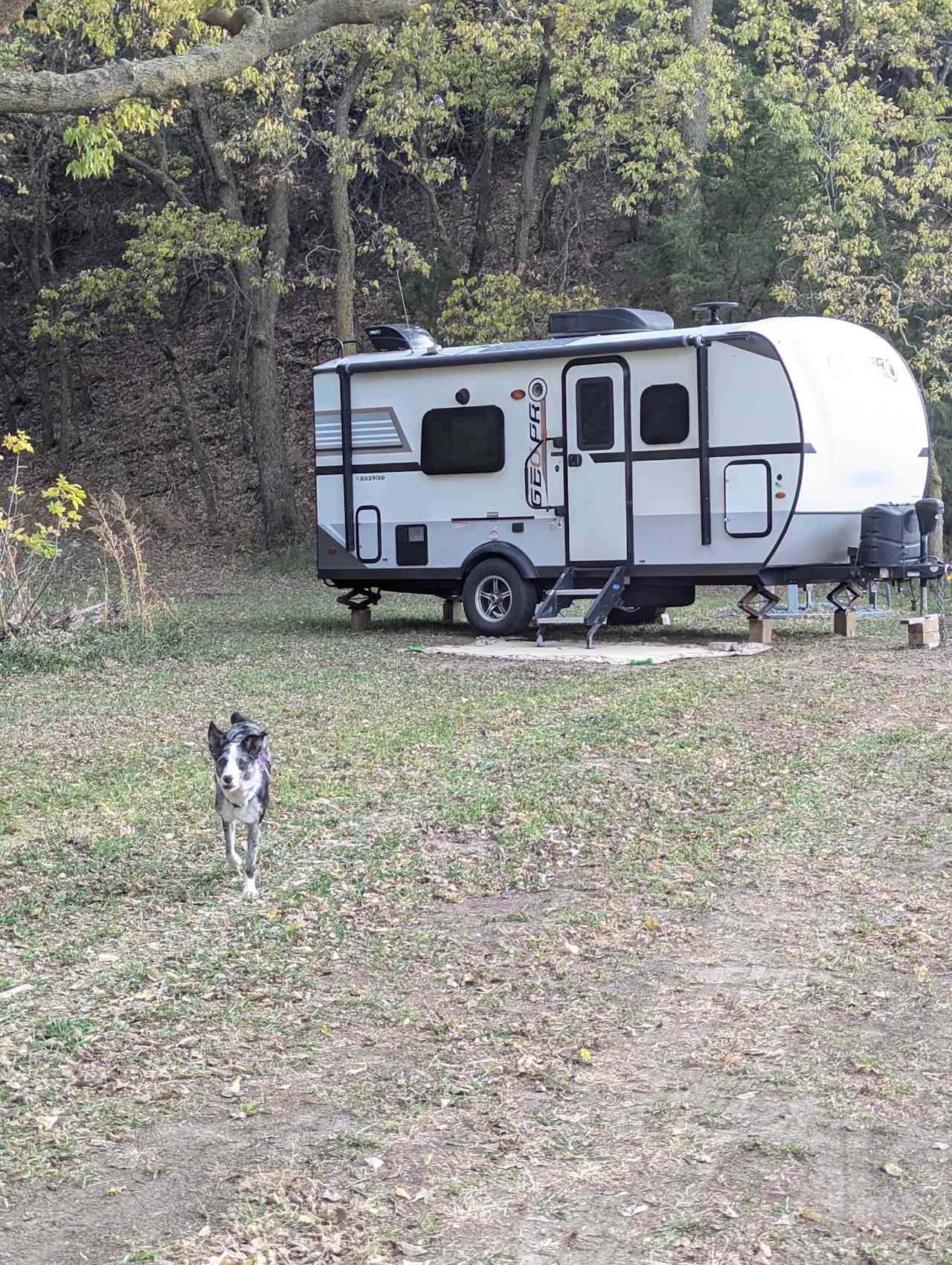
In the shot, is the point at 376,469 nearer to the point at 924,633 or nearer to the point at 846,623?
the point at 846,623

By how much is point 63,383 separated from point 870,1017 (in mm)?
27061

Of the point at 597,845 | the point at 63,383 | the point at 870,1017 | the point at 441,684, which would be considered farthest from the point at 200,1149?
the point at 63,383

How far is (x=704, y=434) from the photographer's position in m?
13.6

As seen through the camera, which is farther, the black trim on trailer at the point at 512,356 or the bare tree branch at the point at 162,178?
the bare tree branch at the point at 162,178

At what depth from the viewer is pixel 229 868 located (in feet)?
21.5

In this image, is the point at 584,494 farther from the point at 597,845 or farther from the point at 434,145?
the point at 434,145

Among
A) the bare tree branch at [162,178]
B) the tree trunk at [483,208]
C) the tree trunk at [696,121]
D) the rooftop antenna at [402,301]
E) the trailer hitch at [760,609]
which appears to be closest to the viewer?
the trailer hitch at [760,609]

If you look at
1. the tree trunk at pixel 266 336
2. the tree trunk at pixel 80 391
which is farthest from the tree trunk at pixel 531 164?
the tree trunk at pixel 80 391

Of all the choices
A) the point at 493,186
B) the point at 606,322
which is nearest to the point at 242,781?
the point at 606,322

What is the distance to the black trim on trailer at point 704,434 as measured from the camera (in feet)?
44.7

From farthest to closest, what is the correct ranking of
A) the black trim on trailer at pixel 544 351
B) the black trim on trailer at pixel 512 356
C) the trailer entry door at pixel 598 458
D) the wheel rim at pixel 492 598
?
the wheel rim at pixel 492 598 → the trailer entry door at pixel 598 458 → the black trim on trailer at pixel 512 356 → the black trim on trailer at pixel 544 351

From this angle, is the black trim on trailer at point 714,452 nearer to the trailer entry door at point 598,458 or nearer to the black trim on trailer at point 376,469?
the trailer entry door at point 598,458

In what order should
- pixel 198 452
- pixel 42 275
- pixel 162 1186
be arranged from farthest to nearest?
pixel 42 275, pixel 198 452, pixel 162 1186

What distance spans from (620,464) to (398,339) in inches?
127
